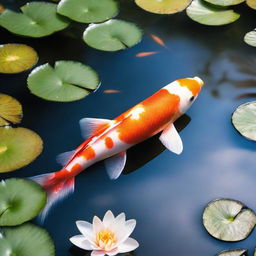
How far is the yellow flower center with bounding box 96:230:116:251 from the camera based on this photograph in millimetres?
1491

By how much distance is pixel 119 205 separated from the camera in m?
1.69

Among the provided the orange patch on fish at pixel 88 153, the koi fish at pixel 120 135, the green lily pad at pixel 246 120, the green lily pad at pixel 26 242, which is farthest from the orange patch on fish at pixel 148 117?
the green lily pad at pixel 26 242

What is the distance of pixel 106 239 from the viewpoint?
151 cm

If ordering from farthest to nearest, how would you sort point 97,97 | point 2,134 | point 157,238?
point 97,97 → point 2,134 → point 157,238

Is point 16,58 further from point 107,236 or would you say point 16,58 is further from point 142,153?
point 107,236

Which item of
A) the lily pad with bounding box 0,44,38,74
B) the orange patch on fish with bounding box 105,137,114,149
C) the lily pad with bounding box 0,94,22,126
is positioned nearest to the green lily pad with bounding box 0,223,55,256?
the orange patch on fish with bounding box 105,137,114,149

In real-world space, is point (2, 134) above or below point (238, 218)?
above

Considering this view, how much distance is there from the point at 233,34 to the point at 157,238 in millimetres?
1273

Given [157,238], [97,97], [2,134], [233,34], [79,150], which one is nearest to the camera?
[157,238]

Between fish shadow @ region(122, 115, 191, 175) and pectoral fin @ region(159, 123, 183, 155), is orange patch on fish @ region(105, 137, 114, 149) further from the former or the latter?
pectoral fin @ region(159, 123, 183, 155)

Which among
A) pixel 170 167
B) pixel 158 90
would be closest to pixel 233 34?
pixel 158 90

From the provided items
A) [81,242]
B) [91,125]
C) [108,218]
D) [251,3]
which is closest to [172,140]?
[91,125]

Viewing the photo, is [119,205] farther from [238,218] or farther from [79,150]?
[238,218]

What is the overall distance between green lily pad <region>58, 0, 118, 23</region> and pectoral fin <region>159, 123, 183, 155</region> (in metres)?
0.83
